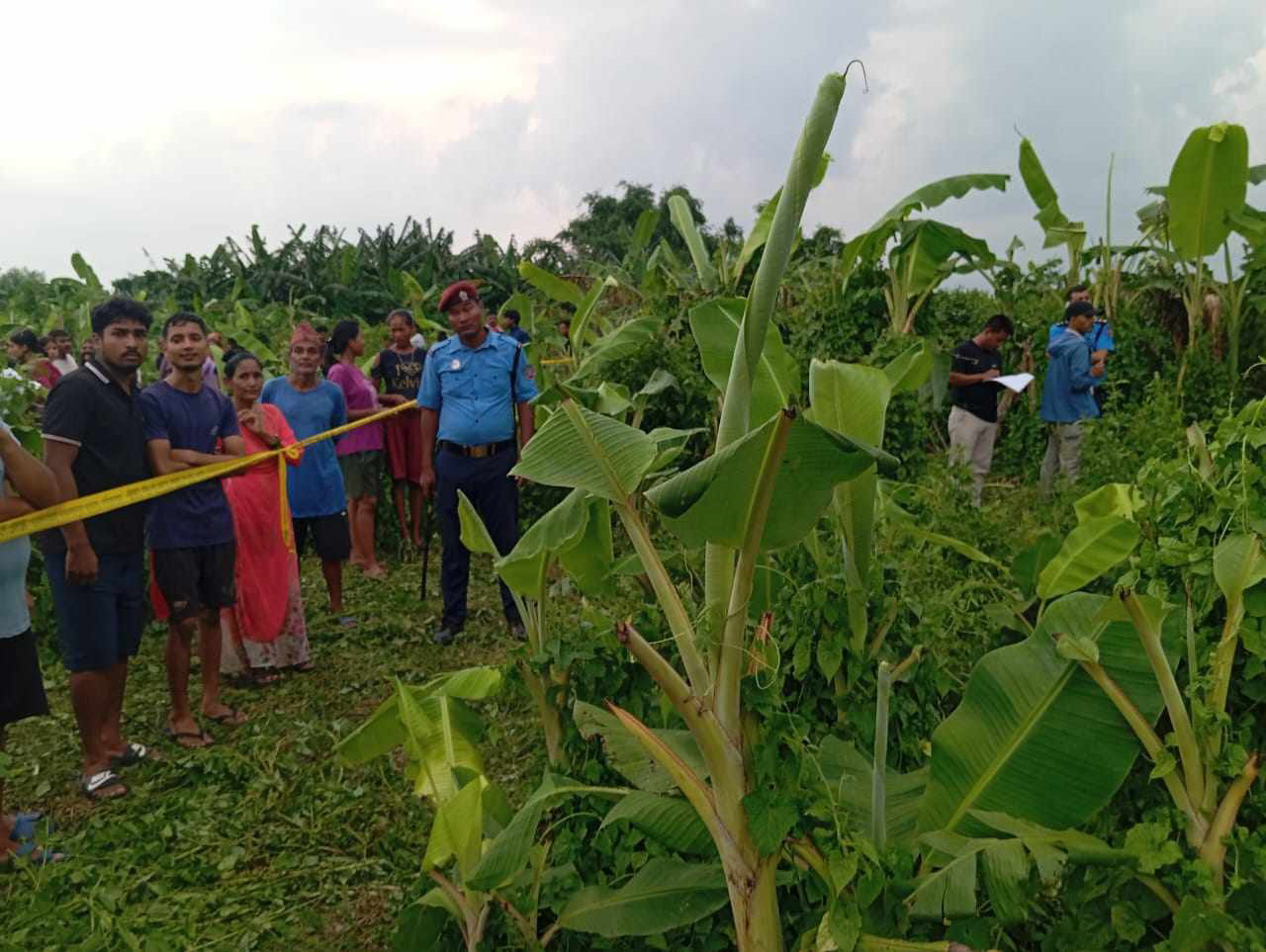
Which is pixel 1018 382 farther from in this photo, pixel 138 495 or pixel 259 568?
pixel 138 495

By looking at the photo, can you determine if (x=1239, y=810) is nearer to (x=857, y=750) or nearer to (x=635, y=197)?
(x=857, y=750)

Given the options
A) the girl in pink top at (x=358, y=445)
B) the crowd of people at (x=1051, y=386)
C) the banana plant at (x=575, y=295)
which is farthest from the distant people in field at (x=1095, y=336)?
the girl in pink top at (x=358, y=445)

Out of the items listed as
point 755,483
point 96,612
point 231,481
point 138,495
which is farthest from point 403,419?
point 755,483

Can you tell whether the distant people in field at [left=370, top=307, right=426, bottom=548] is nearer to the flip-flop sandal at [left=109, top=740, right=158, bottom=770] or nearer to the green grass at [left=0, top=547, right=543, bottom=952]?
the green grass at [left=0, top=547, right=543, bottom=952]

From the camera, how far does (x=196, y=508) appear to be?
3.83 m

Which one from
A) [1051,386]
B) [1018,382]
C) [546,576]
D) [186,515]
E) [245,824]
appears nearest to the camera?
[546,576]

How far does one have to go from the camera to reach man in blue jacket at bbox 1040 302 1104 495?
22.1ft

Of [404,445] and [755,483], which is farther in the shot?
[404,445]

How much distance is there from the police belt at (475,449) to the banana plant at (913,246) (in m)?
2.66

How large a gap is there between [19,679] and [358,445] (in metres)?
3.42

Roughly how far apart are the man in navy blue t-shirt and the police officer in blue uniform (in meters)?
1.13

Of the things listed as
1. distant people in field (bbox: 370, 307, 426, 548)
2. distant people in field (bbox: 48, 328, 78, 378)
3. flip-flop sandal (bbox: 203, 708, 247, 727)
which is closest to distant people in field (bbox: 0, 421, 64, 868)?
flip-flop sandal (bbox: 203, 708, 247, 727)

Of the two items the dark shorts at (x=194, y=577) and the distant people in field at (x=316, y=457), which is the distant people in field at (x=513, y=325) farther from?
the dark shorts at (x=194, y=577)

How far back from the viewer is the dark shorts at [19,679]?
2.81 metres
